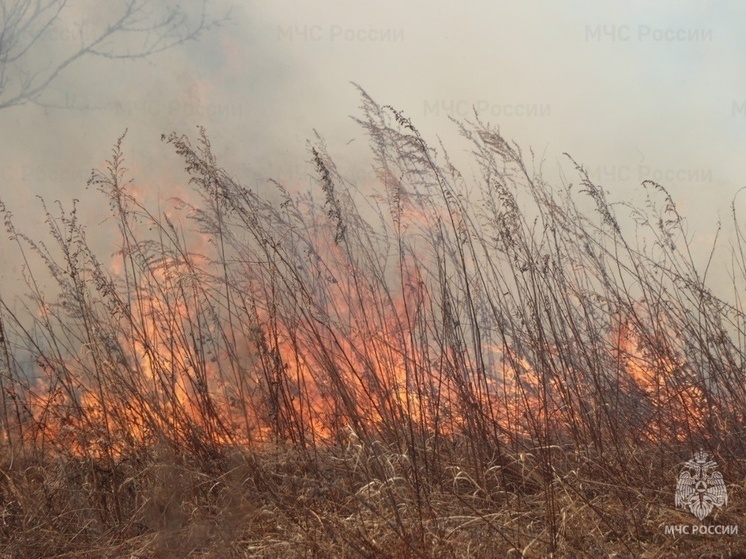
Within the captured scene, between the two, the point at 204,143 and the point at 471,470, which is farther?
the point at 204,143

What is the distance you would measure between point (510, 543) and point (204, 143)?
1664mm

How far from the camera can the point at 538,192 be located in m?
3.07

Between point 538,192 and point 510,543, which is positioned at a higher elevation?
point 538,192

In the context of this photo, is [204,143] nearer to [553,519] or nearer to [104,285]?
[104,285]

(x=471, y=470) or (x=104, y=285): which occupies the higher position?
(x=104, y=285)

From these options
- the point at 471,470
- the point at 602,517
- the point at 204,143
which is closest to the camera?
the point at 602,517

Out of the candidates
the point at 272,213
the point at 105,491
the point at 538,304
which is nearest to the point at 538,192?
the point at 538,304

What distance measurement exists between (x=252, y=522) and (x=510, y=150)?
1636mm

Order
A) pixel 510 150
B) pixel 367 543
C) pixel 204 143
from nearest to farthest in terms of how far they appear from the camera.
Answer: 1. pixel 367 543
2. pixel 204 143
3. pixel 510 150

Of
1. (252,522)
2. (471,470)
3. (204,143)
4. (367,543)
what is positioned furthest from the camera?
(204,143)

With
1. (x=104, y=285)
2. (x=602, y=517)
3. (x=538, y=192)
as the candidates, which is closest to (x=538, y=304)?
(x=538, y=192)

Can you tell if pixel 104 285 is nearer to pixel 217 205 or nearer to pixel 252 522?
pixel 217 205

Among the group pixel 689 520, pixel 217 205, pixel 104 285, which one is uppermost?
pixel 217 205

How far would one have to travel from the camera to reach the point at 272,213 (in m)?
3.13
